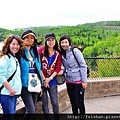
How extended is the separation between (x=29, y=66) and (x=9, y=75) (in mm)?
525

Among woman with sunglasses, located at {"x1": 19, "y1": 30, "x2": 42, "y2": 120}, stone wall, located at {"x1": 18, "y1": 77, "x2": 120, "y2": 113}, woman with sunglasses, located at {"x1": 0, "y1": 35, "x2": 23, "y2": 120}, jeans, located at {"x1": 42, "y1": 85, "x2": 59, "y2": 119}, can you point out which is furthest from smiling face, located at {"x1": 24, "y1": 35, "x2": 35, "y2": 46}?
stone wall, located at {"x1": 18, "y1": 77, "x2": 120, "y2": 113}

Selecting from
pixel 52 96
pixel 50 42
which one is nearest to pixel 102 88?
pixel 52 96

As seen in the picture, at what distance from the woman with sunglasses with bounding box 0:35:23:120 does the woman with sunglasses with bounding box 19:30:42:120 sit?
26 centimetres

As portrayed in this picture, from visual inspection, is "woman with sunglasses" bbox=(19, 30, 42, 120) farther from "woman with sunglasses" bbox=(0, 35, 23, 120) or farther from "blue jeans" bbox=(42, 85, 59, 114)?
"blue jeans" bbox=(42, 85, 59, 114)

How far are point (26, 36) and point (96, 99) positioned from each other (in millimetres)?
3433


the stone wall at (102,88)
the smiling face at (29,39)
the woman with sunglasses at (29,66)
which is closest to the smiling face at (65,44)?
the woman with sunglasses at (29,66)

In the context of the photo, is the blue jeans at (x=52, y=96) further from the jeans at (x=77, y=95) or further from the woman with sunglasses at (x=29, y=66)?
the woman with sunglasses at (x=29, y=66)

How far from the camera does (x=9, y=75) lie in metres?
3.32

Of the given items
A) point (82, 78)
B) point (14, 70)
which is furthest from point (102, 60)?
point (14, 70)

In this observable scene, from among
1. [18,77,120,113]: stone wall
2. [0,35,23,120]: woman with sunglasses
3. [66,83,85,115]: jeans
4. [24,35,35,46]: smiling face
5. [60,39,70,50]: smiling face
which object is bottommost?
[18,77,120,113]: stone wall

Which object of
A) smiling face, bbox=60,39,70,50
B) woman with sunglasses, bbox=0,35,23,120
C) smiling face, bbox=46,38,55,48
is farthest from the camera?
smiling face, bbox=60,39,70,50

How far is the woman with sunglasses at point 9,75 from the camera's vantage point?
10.7 feet

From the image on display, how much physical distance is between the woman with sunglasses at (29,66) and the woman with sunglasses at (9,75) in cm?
26

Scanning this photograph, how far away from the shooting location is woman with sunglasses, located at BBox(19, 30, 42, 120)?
373cm
